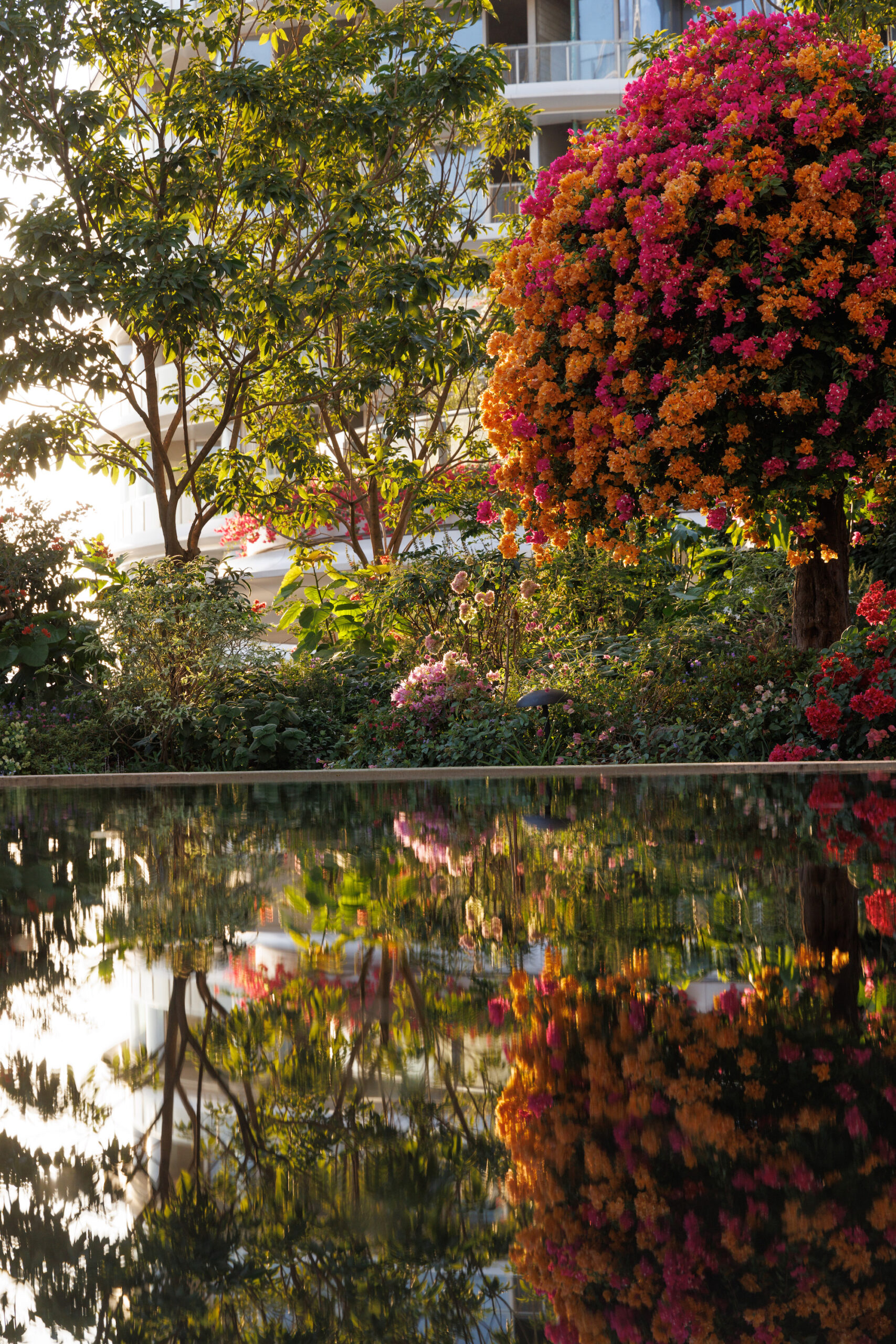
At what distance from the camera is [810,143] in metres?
5.95

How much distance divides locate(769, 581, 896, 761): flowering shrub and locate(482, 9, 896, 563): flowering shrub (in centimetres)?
81

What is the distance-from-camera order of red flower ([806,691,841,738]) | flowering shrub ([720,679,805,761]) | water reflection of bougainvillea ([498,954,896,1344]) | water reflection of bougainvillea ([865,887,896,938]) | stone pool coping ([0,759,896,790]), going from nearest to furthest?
water reflection of bougainvillea ([498,954,896,1344])
water reflection of bougainvillea ([865,887,896,938])
stone pool coping ([0,759,896,790])
red flower ([806,691,841,738])
flowering shrub ([720,679,805,761])

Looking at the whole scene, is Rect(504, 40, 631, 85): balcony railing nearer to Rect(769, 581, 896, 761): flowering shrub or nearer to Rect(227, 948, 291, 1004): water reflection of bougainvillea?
Rect(769, 581, 896, 761): flowering shrub

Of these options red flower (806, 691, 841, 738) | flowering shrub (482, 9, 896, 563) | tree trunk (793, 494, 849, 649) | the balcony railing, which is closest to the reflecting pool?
flowering shrub (482, 9, 896, 563)

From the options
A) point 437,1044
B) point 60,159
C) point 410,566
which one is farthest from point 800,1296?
point 60,159

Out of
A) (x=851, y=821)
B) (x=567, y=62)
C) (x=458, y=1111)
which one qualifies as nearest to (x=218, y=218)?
(x=851, y=821)

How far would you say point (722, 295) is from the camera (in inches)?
228

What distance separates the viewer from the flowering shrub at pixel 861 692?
21.0 feet

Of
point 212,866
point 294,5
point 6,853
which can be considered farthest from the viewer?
point 294,5

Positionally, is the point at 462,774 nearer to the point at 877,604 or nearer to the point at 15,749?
the point at 877,604

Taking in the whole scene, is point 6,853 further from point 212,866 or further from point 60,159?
point 60,159

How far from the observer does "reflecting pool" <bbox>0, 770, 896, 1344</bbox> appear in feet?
2.73

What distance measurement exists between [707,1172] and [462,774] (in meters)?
4.98

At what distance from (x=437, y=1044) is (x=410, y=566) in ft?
26.6
